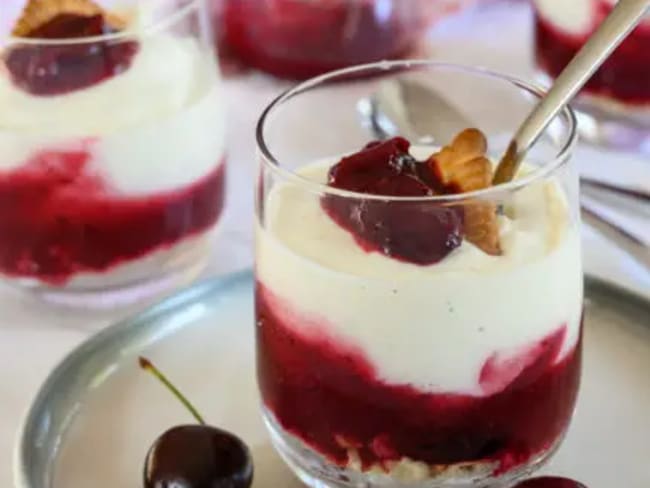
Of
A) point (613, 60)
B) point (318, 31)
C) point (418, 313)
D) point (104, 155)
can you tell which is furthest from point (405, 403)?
point (318, 31)

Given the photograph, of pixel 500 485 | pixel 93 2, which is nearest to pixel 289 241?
pixel 500 485

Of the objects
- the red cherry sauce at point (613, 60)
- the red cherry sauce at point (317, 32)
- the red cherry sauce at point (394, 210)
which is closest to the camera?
the red cherry sauce at point (394, 210)

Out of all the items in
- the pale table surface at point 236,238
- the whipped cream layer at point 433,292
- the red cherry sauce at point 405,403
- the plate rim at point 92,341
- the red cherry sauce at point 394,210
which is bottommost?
the pale table surface at point 236,238

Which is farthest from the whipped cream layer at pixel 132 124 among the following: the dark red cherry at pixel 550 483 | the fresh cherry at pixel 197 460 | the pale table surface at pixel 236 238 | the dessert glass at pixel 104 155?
the dark red cherry at pixel 550 483

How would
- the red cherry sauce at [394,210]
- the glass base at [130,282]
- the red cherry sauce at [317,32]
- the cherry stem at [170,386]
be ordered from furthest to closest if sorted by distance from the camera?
the red cherry sauce at [317,32], the glass base at [130,282], the cherry stem at [170,386], the red cherry sauce at [394,210]

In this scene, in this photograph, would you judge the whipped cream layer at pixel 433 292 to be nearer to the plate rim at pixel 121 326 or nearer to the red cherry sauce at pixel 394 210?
the red cherry sauce at pixel 394 210

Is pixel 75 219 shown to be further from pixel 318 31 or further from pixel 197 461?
pixel 318 31
